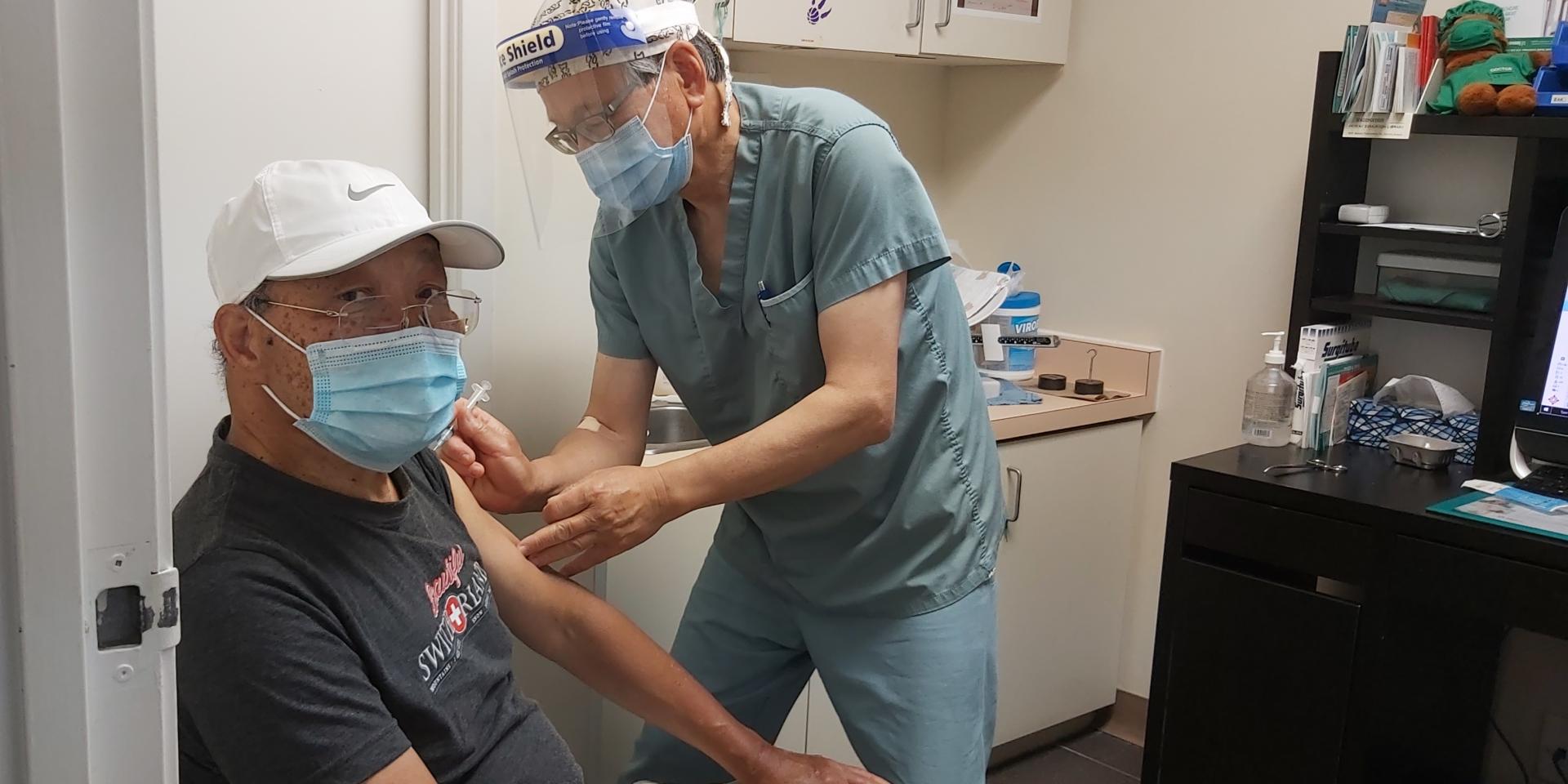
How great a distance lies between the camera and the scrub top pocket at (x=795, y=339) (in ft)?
5.00

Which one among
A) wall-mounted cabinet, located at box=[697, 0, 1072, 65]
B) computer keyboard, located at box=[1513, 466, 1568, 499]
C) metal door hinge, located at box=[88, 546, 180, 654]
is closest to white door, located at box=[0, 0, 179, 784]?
metal door hinge, located at box=[88, 546, 180, 654]

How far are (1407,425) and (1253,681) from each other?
597 millimetres

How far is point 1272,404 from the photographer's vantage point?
247cm

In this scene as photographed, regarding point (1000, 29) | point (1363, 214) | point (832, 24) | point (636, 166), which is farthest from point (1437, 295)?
point (636, 166)

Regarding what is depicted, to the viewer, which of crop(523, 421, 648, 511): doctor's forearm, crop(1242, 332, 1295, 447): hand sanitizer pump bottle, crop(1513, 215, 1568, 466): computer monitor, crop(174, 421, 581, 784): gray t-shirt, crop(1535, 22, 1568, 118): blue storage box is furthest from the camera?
crop(1242, 332, 1295, 447): hand sanitizer pump bottle

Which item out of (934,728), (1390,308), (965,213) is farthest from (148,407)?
(965,213)

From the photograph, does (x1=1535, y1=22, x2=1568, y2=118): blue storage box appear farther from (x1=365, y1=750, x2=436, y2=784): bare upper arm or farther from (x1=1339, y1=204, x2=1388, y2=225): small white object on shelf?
(x1=365, y1=750, x2=436, y2=784): bare upper arm

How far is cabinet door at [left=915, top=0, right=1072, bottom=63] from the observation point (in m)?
2.58

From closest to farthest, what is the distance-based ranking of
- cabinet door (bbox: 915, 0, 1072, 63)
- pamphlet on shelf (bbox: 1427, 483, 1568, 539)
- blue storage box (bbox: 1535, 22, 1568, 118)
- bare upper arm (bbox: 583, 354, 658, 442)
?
bare upper arm (bbox: 583, 354, 658, 442)
pamphlet on shelf (bbox: 1427, 483, 1568, 539)
blue storage box (bbox: 1535, 22, 1568, 118)
cabinet door (bbox: 915, 0, 1072, 63)

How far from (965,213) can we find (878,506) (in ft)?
5.65

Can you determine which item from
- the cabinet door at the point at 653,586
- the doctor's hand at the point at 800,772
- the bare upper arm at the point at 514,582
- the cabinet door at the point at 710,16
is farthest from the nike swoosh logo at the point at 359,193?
the cabinet door at the point at 710,16

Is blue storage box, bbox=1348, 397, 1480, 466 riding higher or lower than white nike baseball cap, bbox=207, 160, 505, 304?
lower

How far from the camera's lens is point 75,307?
66 centimetres

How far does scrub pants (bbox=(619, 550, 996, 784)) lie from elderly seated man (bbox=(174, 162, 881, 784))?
0.43 metres
